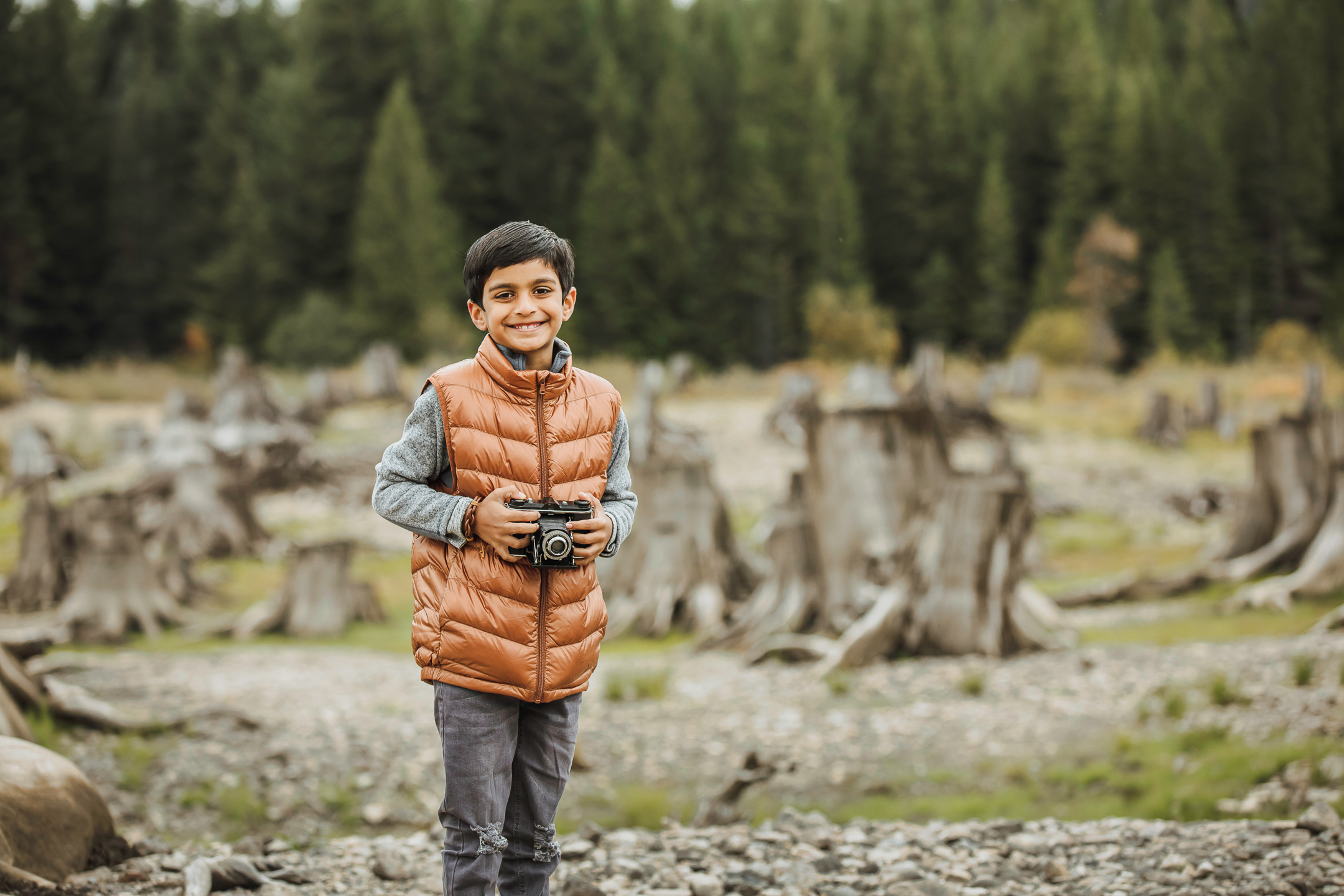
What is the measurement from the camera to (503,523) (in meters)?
2.48

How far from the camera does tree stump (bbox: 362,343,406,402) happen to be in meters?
23.1

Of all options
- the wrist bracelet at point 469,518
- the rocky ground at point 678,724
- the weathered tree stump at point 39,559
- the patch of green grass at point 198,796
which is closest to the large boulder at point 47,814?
the rocky ground at point 678,724

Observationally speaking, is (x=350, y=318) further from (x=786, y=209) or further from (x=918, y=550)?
(x=918, y=550)

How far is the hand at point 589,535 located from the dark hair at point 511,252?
1.94 feet

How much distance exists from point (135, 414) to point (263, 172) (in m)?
25.8

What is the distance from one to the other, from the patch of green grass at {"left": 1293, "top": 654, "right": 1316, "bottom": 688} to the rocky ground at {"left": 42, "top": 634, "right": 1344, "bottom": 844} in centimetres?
3

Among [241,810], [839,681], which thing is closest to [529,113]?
[839,681]

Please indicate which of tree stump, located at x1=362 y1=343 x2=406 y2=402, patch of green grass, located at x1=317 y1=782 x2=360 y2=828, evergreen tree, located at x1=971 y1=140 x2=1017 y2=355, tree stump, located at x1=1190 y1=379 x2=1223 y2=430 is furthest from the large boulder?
evergreen tree, located at x1=971 y1=140 x2=1017 y2=355

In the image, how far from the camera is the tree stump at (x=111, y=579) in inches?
354

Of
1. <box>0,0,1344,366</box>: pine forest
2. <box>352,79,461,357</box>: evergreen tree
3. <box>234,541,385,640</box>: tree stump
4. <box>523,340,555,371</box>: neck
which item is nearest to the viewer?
<box>523,340,555,371</box>: neck

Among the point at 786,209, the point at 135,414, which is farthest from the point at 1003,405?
the point at 786,209

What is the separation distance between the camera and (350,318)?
39500 mm

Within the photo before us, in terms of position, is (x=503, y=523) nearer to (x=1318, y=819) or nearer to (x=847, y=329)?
(x=1318, y=819)

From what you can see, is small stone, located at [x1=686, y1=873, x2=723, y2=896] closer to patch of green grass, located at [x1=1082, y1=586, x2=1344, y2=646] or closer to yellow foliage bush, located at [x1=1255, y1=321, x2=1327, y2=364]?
patch of green grass, located at [x1=1082, y1=586, x2=1344, y2=646]
